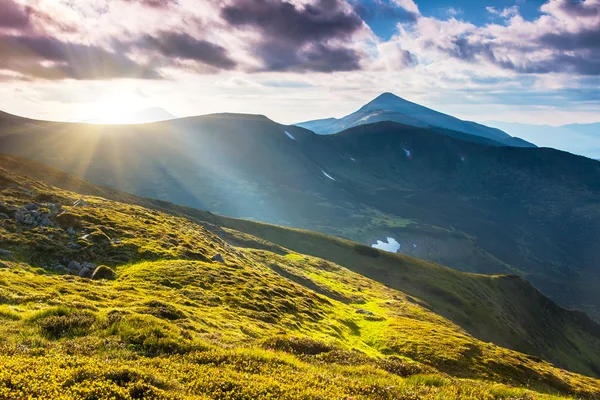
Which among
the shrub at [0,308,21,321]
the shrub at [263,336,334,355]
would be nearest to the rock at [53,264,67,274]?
the shrub at [0,308,21,321]

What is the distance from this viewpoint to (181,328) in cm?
2336

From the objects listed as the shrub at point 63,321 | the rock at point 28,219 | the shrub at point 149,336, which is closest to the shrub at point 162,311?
the shrub at point 63,321

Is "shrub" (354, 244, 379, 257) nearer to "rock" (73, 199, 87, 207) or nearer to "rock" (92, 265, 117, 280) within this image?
"rock" (73, 199, 87, 207)

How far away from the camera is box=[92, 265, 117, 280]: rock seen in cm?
4039

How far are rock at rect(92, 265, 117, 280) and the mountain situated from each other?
125 millimetres

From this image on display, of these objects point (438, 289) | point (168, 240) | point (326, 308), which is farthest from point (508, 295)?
point (168, 240)

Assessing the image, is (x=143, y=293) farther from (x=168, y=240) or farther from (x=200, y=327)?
(x=168, y=240)

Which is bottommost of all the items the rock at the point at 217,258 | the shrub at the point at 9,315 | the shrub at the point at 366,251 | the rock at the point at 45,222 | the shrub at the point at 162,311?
the shrub at the point at 366,251

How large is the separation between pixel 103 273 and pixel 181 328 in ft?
74.8

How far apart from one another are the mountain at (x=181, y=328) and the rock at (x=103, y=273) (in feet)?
0.41

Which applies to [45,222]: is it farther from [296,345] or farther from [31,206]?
[296,345]

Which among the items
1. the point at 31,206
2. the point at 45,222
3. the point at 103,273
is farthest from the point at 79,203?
the point at 103,273

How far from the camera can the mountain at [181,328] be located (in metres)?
14.1

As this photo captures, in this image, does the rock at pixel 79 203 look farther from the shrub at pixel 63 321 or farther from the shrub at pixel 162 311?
the shrub at pixel 63 321
